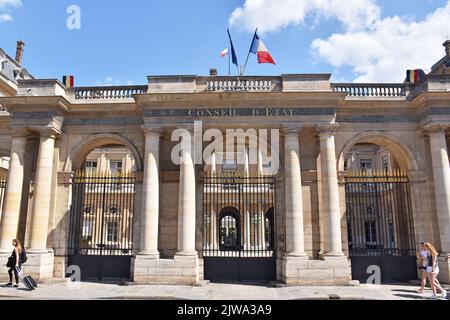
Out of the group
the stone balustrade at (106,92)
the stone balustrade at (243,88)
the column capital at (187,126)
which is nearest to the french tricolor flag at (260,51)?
the stone balustrade at (243,88)

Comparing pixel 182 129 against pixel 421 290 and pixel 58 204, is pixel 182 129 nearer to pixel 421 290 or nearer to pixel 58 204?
pixel 58 204

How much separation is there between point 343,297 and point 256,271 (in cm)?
389

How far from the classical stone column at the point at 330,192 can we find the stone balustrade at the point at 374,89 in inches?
91.7

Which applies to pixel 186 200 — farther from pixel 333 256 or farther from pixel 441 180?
pixel 441 180

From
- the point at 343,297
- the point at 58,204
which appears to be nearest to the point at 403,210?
the point at 343,297

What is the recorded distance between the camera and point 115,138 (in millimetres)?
13719

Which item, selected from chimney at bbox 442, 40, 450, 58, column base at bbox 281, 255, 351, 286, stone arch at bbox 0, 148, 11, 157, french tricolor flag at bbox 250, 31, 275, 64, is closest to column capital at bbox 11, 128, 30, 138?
stone arch at bbox 0, 148, 11, 157

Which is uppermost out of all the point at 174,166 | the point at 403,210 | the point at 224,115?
the point at 224,115

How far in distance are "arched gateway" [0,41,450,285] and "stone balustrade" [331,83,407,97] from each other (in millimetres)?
43

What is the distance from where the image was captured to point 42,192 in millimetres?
12633

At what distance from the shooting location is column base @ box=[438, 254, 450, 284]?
1166 cm

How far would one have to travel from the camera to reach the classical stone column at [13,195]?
12422 mm

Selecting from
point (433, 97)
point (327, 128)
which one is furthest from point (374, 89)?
point (327, 128)
